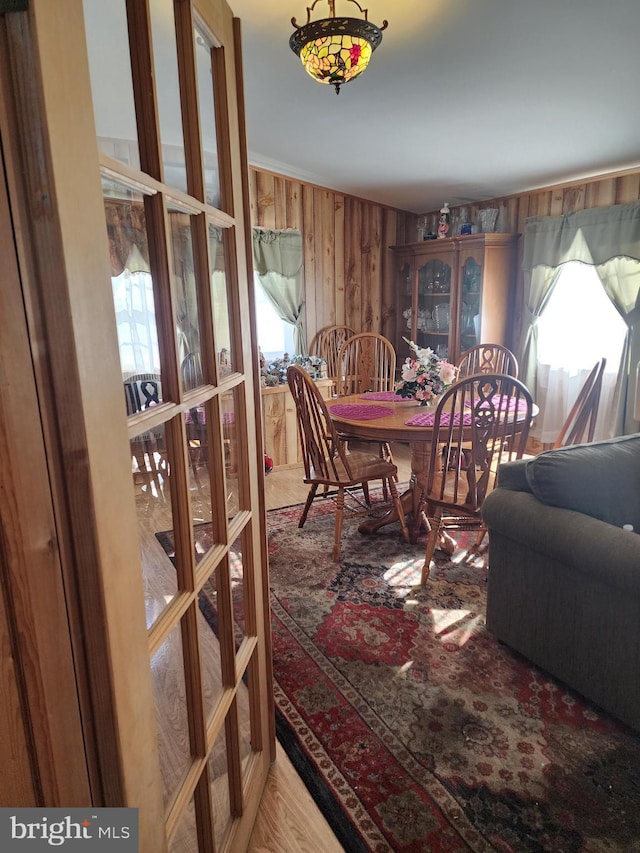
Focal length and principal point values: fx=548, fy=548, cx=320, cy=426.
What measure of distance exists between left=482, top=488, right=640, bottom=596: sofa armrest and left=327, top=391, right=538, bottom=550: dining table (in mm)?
692

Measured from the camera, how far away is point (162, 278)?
857 mm

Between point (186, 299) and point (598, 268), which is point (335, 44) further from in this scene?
point (598, 268)

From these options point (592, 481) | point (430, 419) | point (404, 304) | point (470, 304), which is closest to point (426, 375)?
point (430, 419)

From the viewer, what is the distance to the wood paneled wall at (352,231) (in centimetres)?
459

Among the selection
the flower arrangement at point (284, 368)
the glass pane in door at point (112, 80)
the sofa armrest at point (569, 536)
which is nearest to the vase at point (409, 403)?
the sofa armrest at point (569, 536)

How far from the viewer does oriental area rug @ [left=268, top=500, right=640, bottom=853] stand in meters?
1.39

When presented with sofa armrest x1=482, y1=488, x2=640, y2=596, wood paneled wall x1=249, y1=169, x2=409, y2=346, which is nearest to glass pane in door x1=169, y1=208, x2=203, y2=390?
sofa armrest x1=482, y1=488, x2=640, y2=596

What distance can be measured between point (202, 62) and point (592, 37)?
210 cm

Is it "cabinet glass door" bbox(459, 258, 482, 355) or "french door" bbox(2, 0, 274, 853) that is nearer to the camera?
"french door" bbox(2, 0, 274, 853)

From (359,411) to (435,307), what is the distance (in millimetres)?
2507

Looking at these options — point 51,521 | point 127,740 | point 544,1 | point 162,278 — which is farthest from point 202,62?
point 544,1

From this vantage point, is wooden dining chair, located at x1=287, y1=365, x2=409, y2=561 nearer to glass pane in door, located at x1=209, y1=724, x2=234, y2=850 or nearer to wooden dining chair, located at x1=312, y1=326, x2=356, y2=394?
glass pane in door, located at x1=209, y1=724, x2=234, y2=850

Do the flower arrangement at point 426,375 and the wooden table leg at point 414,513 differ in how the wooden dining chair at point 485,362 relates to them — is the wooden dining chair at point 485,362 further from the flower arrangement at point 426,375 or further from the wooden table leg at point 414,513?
the wooden table leg at point 414,513

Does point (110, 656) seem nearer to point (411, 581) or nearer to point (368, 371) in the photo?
point (411, 581)
